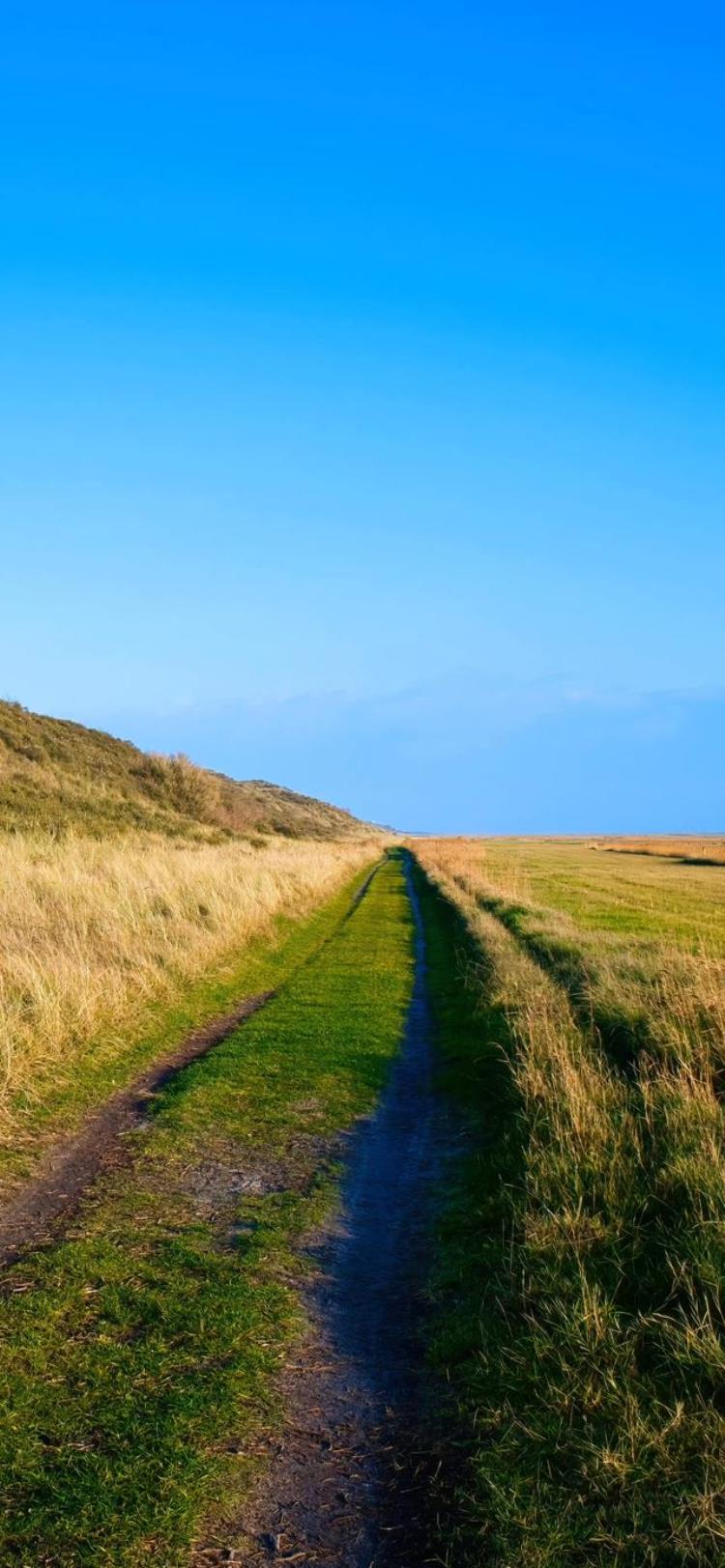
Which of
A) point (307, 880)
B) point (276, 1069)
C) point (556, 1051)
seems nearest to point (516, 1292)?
point (556, 1051)

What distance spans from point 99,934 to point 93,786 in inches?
1200

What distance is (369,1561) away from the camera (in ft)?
12.9

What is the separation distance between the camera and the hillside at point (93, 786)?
37.2m

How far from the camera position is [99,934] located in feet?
52.6

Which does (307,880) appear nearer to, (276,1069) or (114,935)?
(114,935)

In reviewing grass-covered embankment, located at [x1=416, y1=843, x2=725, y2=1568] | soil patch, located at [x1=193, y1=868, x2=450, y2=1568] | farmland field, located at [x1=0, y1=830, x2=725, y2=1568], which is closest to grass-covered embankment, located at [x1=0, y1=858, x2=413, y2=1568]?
farmland field, located at [x1=0, y1=830, x2=725, y2=1568]

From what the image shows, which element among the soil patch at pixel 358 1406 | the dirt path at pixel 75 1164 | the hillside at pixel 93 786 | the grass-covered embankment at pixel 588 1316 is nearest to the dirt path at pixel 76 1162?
the dirt path at pixel 75 1164

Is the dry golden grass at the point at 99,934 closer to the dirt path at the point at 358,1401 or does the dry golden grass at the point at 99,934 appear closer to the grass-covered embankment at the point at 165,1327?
the grass-covered embankment at the point at 165,1327

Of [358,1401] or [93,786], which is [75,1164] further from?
[93,786]

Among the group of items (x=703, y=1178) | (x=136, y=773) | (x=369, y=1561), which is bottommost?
(x=369, y=1561)

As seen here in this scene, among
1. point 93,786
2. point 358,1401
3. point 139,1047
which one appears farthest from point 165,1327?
point 93,786

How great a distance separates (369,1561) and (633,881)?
45377 millimetres

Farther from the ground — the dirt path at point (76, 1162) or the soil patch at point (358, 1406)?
the dirt path at point (76, 1162)

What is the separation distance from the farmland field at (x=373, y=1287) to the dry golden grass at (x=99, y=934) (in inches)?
3.3
